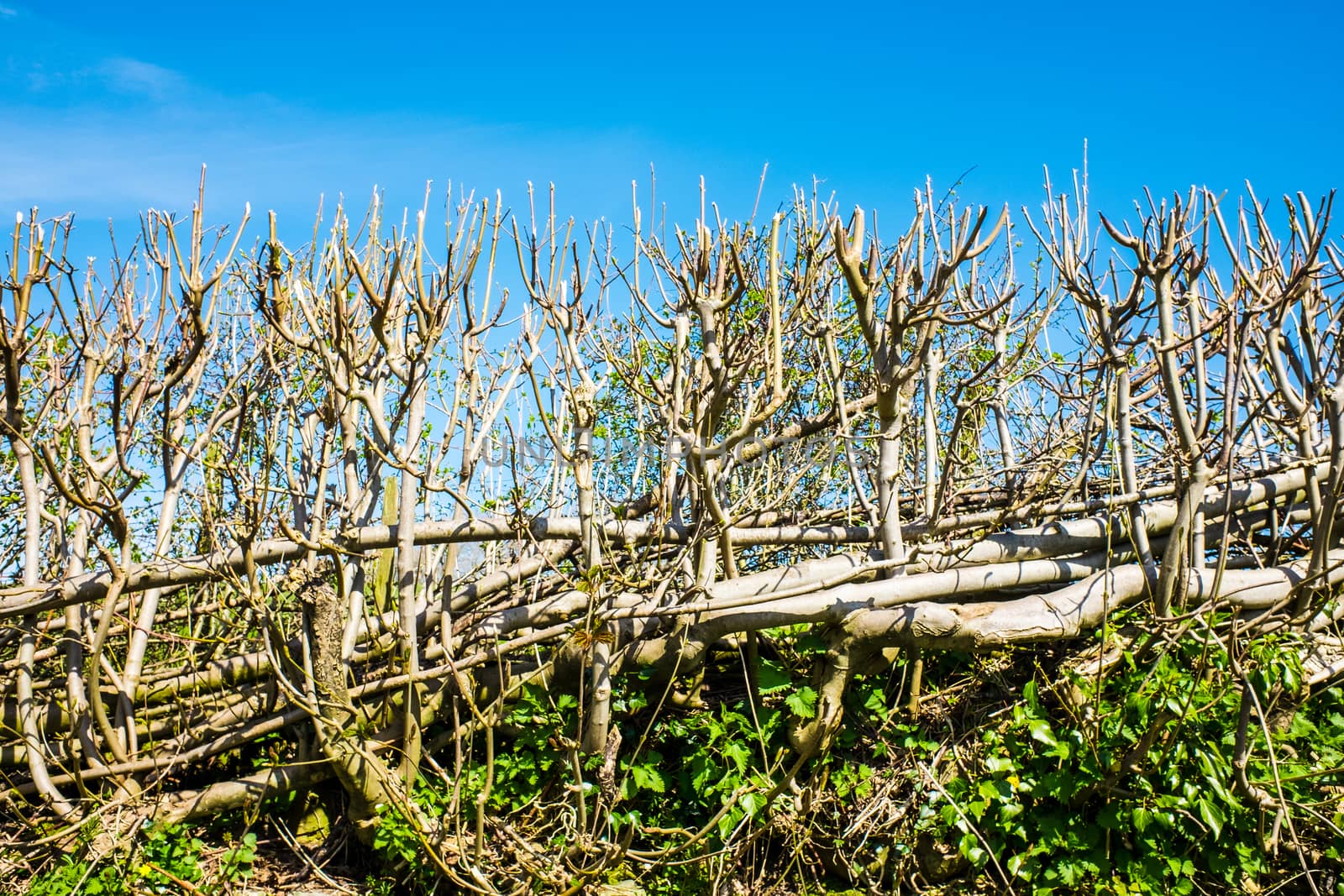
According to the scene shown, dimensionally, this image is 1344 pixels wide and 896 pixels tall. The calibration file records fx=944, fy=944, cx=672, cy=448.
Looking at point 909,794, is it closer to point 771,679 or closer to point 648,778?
point 771,679

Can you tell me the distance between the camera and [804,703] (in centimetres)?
495

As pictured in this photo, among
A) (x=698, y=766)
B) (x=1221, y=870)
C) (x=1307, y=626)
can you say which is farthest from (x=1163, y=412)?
(x=698, y=766)

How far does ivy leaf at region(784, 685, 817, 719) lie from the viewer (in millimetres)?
4918

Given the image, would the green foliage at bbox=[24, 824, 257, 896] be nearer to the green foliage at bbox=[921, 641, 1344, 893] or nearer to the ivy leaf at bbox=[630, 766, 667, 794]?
the ivy leaf at bbox=[630, 766, 667, 794]

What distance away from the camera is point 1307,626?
5023mm

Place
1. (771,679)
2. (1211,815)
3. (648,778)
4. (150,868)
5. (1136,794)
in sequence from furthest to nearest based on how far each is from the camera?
1. (771,679)
2. (648,778)
3. (150,868)
4. (1136,794)
5. (1211,815)

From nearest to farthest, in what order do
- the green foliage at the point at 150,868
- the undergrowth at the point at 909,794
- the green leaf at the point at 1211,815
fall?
the green leaf at the point at 1211,815 < the undergrowth at the point at 909,794 < the green foliage at the point at 150,868

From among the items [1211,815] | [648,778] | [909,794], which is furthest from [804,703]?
[1211,815]

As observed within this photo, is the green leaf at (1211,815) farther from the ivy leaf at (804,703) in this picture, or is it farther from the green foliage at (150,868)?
the green foliage at (150,868)

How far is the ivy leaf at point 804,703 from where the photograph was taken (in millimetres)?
4918

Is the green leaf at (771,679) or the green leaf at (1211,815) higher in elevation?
the green leaf at (771,679)

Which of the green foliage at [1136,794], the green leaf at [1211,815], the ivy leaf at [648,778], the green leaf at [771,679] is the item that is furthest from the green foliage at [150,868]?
the green leaf at [1211,815]

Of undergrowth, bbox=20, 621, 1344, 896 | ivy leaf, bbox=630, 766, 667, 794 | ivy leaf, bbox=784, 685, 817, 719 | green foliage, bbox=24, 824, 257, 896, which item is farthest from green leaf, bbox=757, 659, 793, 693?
green foliage, bbox=24, 824, 257, 896

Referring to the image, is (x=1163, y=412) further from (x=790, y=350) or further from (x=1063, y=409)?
(x=790, y=350)
